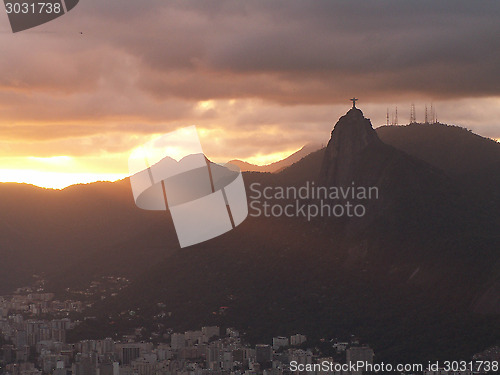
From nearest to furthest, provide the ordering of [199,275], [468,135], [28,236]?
[199,275] → [468,135] → [28,236]

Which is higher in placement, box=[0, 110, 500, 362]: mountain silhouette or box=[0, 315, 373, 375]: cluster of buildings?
box=[0, 110, 500, 362]: mountain silhouette

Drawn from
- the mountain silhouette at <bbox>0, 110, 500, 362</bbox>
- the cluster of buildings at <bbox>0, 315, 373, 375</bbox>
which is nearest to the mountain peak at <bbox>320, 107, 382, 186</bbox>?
the mountain silhouette at <bbox>0, 110, 500, 362</bbox>

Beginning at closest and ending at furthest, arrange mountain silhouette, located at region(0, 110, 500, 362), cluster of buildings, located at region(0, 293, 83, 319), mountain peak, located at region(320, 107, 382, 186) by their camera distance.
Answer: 1. mountain silhouette, located at region(0, 110, 500, 362)
2. mountain peak, located at region(320, 107, 382, 186)
3. cluster of buildings, located at region(0, 293, 83, 319)

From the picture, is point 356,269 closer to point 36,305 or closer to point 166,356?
point 166,356

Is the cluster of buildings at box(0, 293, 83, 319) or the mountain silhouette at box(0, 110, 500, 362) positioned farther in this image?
the cluster of buildings at box(0, 293, 83, 319)

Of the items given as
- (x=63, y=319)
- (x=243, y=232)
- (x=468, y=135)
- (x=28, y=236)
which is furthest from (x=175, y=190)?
(x=28, y=236)

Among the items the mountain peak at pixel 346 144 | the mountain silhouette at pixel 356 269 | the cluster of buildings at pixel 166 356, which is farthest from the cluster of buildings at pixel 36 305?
the mountain peak at pixel 346 144

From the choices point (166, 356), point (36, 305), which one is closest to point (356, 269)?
point (166, 356)

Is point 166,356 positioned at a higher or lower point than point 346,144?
lower

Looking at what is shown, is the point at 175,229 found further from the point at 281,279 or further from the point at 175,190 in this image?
the point at 281,279

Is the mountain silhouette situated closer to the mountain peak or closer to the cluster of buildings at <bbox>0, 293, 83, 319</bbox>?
the mountain peak

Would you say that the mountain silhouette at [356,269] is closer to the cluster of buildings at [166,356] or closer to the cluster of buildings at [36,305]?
the cluster of buildings at [36,305]
